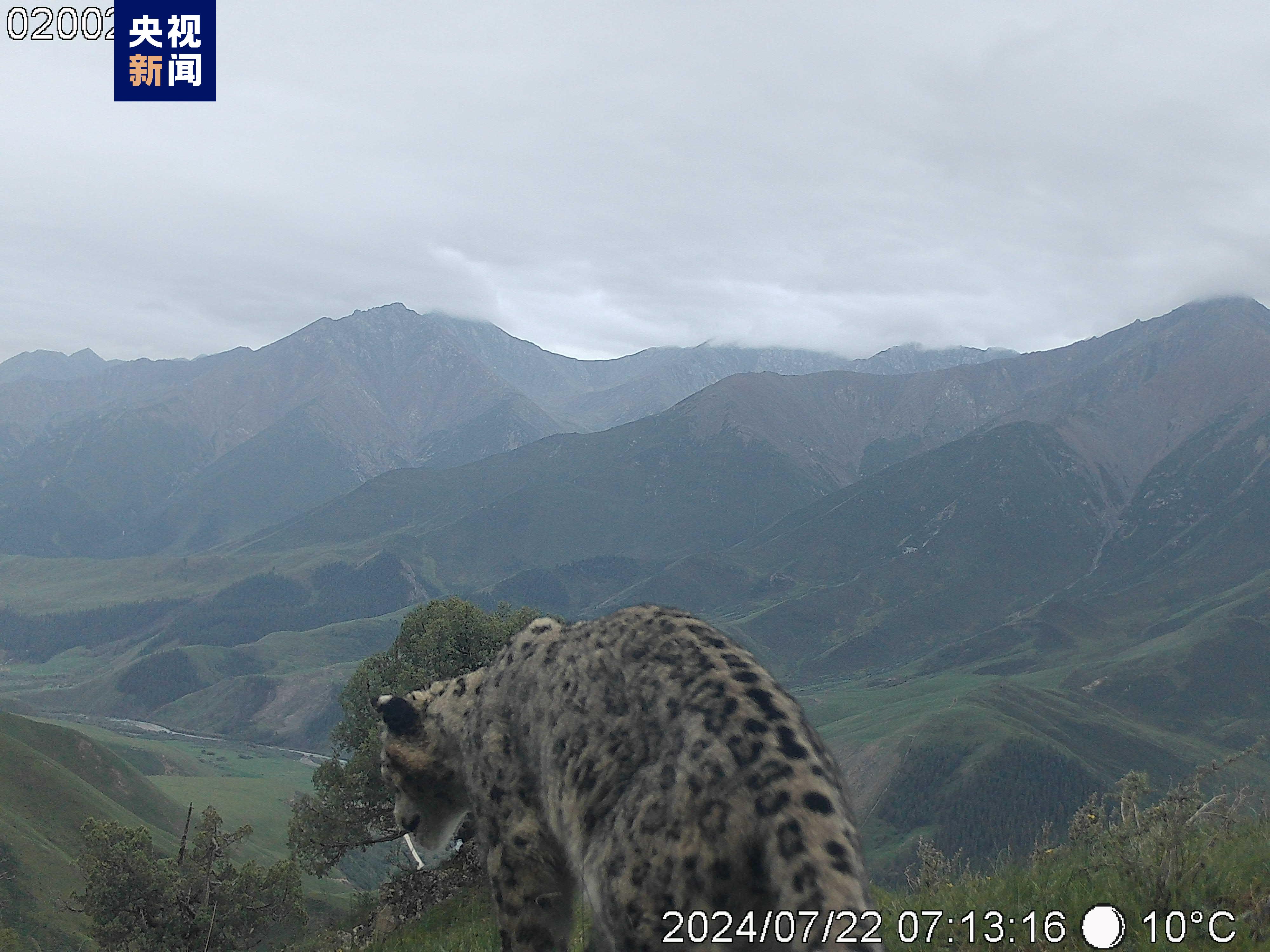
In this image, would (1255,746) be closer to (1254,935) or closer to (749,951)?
(1254,935)

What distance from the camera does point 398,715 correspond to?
426 inches

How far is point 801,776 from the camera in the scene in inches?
237

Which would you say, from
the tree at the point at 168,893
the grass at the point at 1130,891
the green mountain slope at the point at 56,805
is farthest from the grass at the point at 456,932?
the green mountain slope at the point at 56,805

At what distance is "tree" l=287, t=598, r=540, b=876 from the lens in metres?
33.5

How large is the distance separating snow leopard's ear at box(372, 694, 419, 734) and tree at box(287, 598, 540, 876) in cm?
2152

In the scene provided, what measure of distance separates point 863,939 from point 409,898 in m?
20.4

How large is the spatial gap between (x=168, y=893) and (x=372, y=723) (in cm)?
1547

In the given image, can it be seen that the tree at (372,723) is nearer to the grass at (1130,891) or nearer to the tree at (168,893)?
the tree at (168,893)

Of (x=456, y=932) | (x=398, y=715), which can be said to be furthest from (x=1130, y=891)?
(x=456, y=932)

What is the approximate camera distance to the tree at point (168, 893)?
35.0 meters

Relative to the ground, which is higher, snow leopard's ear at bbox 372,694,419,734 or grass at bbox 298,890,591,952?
snow leopard's ear at bbox 372,694,419,734

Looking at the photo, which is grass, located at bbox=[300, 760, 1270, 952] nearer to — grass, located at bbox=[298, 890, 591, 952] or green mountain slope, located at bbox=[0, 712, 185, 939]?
grass, located at bbox=[298, 890, 591, 952]

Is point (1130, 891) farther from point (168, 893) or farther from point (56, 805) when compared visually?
point (56, 805)

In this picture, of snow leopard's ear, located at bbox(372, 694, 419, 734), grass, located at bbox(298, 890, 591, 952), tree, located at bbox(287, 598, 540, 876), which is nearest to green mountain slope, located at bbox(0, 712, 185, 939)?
tree, located at bbox(287, 598, 540, 876)
